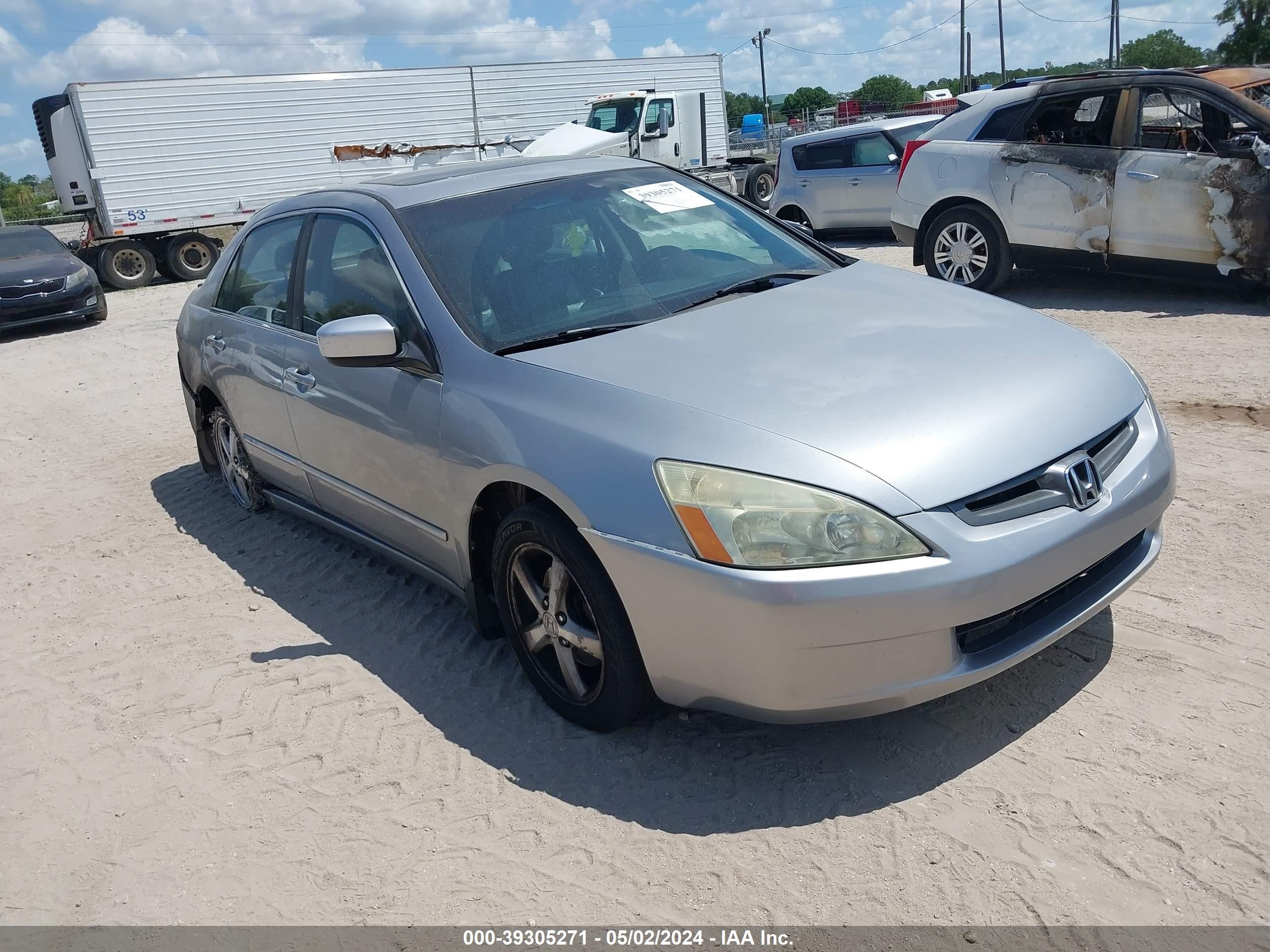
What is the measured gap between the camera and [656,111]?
21.1 metres

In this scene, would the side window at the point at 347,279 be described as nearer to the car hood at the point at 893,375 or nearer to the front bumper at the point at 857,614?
the car hood at the point at 893,375

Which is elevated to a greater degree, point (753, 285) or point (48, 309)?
point (753, 285)

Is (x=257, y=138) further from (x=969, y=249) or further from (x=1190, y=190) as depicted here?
(x=1190, y=190)

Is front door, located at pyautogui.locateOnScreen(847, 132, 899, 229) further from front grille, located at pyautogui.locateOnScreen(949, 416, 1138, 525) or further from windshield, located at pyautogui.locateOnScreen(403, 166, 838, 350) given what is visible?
front grille, located at pyautogui.locateOnScreen(949, 416, 1138, 525)

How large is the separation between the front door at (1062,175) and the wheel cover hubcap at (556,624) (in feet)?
22.2

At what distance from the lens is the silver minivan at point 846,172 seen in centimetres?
1402

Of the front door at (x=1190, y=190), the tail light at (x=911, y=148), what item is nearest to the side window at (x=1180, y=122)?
the front door at (x=1190, y=190)

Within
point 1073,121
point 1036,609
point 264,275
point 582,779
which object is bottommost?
point 582,779

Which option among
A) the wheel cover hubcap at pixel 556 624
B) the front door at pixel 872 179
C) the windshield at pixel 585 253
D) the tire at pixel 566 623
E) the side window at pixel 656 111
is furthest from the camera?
the side window at pixel 656 111

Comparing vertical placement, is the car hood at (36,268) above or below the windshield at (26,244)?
below

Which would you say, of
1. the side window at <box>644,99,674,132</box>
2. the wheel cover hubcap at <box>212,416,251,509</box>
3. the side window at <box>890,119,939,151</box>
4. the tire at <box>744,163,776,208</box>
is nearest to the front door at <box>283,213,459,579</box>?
the wheel cover hubcap at <box>212,416,251,509</box>

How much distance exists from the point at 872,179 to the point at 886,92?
83.4 meters

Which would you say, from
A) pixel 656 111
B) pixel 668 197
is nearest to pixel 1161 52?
pixel 656 111

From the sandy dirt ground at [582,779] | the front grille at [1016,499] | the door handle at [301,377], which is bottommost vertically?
the sandy dirt ground at [582,779]
